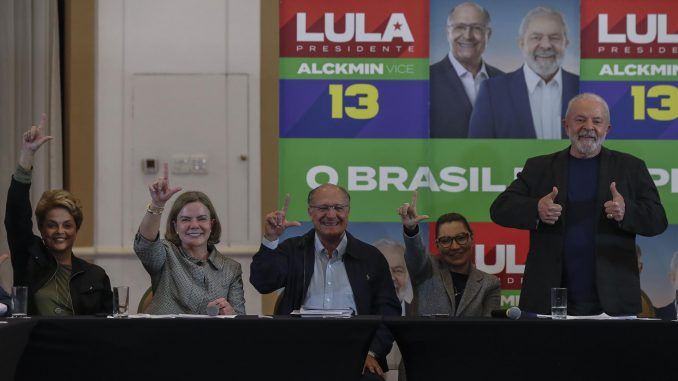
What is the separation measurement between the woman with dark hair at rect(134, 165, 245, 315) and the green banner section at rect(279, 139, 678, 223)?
1.73 meters

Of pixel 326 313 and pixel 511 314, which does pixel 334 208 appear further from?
pixel 511 314

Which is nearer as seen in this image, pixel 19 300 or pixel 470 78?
pixel 19 300

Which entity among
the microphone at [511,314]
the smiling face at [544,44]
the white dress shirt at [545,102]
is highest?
the smiling face at [544,44]

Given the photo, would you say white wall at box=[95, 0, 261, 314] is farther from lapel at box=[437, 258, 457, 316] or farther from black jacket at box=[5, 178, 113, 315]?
black jacket at box=[5, 178, 113, 315]

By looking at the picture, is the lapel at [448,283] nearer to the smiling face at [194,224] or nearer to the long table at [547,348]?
the smiling face at [194,224]

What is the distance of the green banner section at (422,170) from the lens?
19.6ft

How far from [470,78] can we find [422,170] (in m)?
0.59

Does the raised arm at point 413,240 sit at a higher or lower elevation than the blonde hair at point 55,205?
lower

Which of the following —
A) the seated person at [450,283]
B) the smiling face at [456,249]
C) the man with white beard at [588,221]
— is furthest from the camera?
the smiling face at [456,249]

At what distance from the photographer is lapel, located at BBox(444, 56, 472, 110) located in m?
6.02

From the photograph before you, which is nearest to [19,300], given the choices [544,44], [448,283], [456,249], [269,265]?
[269,265]

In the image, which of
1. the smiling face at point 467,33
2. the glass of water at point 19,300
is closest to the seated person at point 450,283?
the smiling face at point 467,33

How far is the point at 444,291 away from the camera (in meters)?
4.71

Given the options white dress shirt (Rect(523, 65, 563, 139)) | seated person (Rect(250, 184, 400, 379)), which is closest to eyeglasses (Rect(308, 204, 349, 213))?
seated person (Rect(250, 184, 400, 379))
